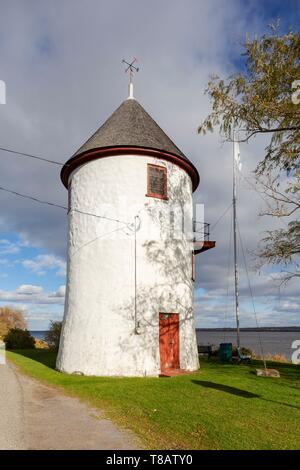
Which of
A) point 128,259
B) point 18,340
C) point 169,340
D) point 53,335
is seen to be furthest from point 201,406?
point 18,340

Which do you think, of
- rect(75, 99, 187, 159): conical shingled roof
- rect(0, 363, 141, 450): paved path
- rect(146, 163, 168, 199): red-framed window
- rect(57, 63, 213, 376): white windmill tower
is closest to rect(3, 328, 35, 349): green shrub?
rect(57, 63, 213, 376): white windmill tower

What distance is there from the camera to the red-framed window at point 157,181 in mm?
15570

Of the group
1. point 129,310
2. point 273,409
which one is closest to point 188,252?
point 129,310

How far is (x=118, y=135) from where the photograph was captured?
15727 millimetres

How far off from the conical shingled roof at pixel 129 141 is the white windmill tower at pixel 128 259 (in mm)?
45

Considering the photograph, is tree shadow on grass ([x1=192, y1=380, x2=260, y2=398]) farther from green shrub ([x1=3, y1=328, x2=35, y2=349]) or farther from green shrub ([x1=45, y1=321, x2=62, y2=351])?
green shrub ([x1=3, y1=328, x2=35, y2=349])

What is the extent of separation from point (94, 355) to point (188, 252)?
18.8 feet

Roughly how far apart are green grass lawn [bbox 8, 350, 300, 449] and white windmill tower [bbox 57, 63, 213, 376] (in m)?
1.17

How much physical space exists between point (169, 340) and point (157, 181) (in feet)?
20.8

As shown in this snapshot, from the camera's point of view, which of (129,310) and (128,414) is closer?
(128,414)


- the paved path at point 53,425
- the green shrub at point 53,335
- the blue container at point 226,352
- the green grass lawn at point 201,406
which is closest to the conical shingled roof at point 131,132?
the green grass lawn at point 201,406

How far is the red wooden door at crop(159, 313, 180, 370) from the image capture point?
1459 centimetres

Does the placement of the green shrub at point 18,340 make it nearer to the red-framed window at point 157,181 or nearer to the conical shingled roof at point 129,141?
the conical shingled roof at point 129,141
